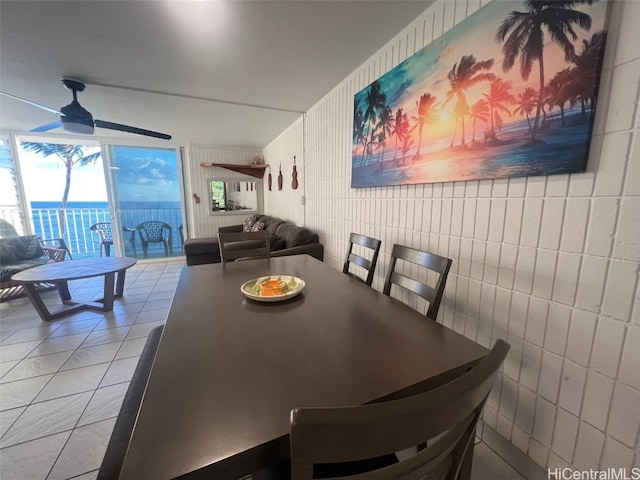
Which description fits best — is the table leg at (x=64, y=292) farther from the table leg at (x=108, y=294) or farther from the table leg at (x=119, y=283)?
the table leg at (x=108, y=294)

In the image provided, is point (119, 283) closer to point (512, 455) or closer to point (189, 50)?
point (189, 50)

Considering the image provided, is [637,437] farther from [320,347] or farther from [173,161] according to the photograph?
[173,161]

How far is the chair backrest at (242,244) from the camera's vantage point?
79.8 inches

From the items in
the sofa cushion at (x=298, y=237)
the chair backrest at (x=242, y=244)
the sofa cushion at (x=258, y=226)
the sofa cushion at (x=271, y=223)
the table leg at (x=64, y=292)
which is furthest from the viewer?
the sofa cushion at (x=258, y=226)

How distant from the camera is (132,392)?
957 mm

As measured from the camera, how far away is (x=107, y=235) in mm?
5785

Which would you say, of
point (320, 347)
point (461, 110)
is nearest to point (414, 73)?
point (461, 110)

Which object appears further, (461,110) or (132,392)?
(461,110)

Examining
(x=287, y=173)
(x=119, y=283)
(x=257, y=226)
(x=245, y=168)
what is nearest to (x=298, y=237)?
(x=287, y=173)

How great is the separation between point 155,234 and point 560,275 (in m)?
5.94

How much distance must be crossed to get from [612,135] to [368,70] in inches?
66.9

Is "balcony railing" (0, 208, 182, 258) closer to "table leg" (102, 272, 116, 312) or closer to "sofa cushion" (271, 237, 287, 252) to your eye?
"table leg" (102, 272, 116, 312)

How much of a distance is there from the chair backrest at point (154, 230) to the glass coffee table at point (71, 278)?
2099mm

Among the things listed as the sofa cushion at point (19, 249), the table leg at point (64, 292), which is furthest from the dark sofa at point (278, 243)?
the sofa cushion at point (19, 249)
